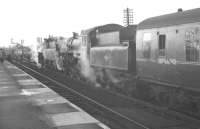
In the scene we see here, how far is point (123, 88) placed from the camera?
16.0m

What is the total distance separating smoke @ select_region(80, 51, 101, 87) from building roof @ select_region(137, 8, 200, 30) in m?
7.47

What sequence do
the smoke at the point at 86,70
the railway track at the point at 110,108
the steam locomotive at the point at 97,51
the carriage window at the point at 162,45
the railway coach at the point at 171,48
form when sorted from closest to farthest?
the railway track at the point at 110,108, the railway coach at the point at 171,48, the carriage window at the point at 162,45, the steam locomotive at the point at 97,51, the smoke at the point at 86,70

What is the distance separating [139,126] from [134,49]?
18.7 ft

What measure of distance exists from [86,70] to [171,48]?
10754 millimetres

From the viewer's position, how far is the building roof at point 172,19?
31.8ft

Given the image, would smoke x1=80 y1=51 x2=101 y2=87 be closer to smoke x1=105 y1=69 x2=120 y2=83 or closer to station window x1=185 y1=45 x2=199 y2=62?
smoke x1=105 y1=69 x2=120 y2=83

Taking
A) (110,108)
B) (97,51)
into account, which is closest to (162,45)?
(110,108)

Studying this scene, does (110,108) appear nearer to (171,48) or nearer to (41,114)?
(41,114)

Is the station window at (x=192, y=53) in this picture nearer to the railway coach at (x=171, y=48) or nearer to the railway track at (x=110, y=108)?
the railway coach at (x=171, y=48)

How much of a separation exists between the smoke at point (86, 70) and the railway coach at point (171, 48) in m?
6.99

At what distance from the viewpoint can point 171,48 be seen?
1069 centimetres

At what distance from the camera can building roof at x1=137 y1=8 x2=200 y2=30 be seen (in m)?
9.70

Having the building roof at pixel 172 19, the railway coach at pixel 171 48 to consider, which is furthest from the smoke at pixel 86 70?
the building roof at pixel 172 19

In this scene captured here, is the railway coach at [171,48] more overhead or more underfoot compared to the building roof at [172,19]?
more underfoot
